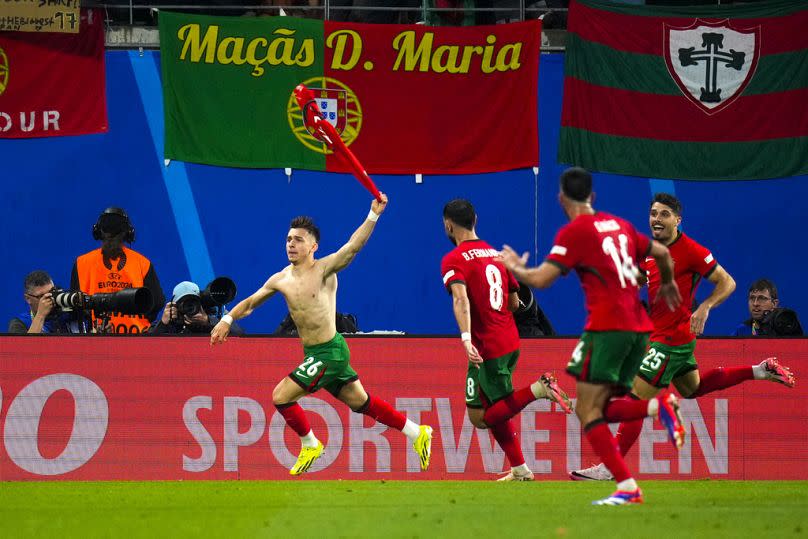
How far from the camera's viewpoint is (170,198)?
54.0ft

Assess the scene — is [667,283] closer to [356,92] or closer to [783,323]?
[783,323]

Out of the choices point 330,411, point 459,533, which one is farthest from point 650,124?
point 459,533

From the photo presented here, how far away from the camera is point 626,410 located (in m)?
9.51

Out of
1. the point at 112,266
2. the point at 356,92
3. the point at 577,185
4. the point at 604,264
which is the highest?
the point at 356,92

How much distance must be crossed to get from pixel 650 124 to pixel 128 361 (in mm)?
6986

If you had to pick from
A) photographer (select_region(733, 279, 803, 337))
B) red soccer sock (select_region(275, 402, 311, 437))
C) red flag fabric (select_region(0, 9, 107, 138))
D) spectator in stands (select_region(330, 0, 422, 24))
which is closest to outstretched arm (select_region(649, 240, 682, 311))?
red soccer sock (select_region(275, 402, 311, 437))

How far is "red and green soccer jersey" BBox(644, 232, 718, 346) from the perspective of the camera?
11.1m

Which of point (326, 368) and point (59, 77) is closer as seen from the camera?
point (326, 368)

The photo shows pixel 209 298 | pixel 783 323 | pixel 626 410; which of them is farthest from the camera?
pixel 783 323

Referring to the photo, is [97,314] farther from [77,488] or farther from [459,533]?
[459,533]

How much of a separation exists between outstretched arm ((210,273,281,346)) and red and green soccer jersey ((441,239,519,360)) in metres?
1.75

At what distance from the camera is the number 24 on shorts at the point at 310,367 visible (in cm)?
1148

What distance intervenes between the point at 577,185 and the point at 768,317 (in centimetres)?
565

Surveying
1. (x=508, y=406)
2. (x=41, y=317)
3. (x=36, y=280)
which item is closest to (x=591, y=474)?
(x=508, y=406)
